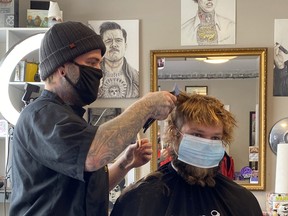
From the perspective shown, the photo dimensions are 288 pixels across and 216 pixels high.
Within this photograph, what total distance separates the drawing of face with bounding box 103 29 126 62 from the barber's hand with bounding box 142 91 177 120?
1.90m

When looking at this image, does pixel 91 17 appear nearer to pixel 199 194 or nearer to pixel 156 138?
pixel 156 138

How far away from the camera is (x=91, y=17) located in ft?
10.8

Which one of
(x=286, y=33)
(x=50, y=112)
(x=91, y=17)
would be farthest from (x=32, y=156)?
(x=286, y=33)

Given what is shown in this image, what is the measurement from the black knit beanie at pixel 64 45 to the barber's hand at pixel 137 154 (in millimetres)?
526

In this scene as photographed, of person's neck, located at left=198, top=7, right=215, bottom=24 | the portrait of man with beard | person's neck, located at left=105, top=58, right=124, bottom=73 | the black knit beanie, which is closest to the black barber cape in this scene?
the portrait of man with beard

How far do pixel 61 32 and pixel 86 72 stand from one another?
155 millimetres

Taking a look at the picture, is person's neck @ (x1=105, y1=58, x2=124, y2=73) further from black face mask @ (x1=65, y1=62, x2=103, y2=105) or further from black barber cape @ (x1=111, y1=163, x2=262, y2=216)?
black face mask @ (x1=65, y1=62, x2=103, y2=105)

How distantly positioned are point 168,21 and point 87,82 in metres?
1.93

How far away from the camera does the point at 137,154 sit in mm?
1789

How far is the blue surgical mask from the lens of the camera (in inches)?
66.0

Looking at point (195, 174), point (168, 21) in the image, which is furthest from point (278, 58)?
point (195, 174)

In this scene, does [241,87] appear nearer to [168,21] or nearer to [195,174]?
[168,21]

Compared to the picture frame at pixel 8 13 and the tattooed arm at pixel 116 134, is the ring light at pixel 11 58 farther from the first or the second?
the tattooed arm at pixel 116 134

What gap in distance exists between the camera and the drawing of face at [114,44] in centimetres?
324
